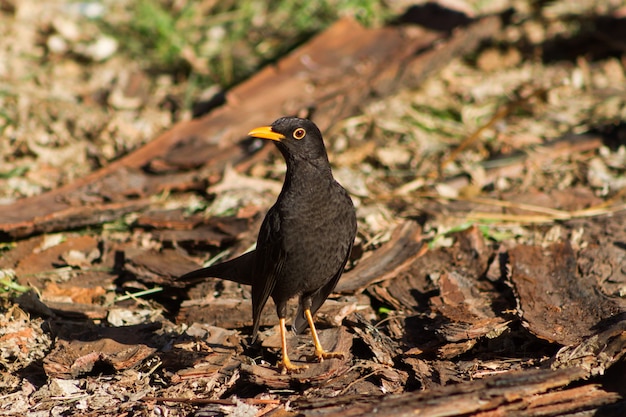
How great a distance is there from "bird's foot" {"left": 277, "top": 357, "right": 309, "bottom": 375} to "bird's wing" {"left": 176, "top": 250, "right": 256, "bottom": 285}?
26.8 inches

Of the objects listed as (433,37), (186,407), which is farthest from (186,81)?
(186,407)

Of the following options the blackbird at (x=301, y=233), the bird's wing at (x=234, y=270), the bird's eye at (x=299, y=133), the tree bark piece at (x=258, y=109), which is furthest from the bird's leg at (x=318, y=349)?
the tree bark piece at (x=258, y=109)

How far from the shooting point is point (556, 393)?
154 inches

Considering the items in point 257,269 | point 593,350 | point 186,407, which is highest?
point 257,269

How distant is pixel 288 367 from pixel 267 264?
67 centimetres

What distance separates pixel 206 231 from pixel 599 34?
18.4ft

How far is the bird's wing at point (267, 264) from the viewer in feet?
15.5

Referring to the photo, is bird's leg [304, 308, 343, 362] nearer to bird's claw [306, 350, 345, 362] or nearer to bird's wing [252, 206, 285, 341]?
bird's claw [306, 350, 345, 362]

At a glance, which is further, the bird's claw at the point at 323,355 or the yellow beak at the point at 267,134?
the yellow beak at the point at 267,134

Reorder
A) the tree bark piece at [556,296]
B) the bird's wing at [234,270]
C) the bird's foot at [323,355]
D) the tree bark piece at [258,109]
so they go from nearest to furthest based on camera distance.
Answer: the tree bark piece at [556,296] → the bird's foot at [323,355] → the bird's wing at [234,270] → the tree bark piece at [258,109]

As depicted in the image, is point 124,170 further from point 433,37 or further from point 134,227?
point 433,37

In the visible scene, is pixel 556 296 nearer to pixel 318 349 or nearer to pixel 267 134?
pixel 318 349

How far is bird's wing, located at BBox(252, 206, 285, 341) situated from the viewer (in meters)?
4.71

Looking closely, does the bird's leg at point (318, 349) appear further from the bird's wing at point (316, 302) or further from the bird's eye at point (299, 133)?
the bird's eye at point (299, 133)
